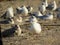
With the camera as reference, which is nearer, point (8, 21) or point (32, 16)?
point (8, 21)

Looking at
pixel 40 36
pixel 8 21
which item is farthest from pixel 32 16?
pixel 40 36

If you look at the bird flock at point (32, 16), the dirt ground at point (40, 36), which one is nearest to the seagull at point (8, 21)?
the bird flock at point (32, 16)

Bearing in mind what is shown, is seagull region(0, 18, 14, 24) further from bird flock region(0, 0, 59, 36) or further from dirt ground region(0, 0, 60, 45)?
dirt ground region(0, 0, 60, 45)

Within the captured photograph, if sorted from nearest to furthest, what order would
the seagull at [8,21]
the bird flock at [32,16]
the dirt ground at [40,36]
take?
1. the dirt ground at [40,36]
2. the bird flock at [32,16]
3. the seagull at [8,21]

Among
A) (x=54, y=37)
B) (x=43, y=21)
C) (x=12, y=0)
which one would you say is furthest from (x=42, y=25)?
(x=12, y=0)

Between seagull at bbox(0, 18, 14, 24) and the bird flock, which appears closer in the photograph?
the bird flock

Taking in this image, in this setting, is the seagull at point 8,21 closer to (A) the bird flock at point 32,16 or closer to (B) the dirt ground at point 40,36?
(A) the bird flock at point 32,16

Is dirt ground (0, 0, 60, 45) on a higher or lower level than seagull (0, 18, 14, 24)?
lower

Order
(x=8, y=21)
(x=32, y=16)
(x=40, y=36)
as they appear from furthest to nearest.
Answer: (x=32, y=16)
(x=8, y=21)
(x=40, y=36)

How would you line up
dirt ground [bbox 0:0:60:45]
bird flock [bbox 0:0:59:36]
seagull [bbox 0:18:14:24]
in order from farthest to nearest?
seagull [bbox 0:18:14:24] < bird flock [bbox 0:0:59:36] < dirt ground [bbox 0:0:60:45]

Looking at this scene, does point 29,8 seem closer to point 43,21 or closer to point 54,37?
point 43,21

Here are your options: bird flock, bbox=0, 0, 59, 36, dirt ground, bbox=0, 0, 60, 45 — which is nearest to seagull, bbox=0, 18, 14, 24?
bird flock, bbox=0, 0, 59, 36

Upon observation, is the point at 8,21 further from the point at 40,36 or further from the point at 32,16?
the point at 40,36

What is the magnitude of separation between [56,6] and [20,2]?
233 cm
